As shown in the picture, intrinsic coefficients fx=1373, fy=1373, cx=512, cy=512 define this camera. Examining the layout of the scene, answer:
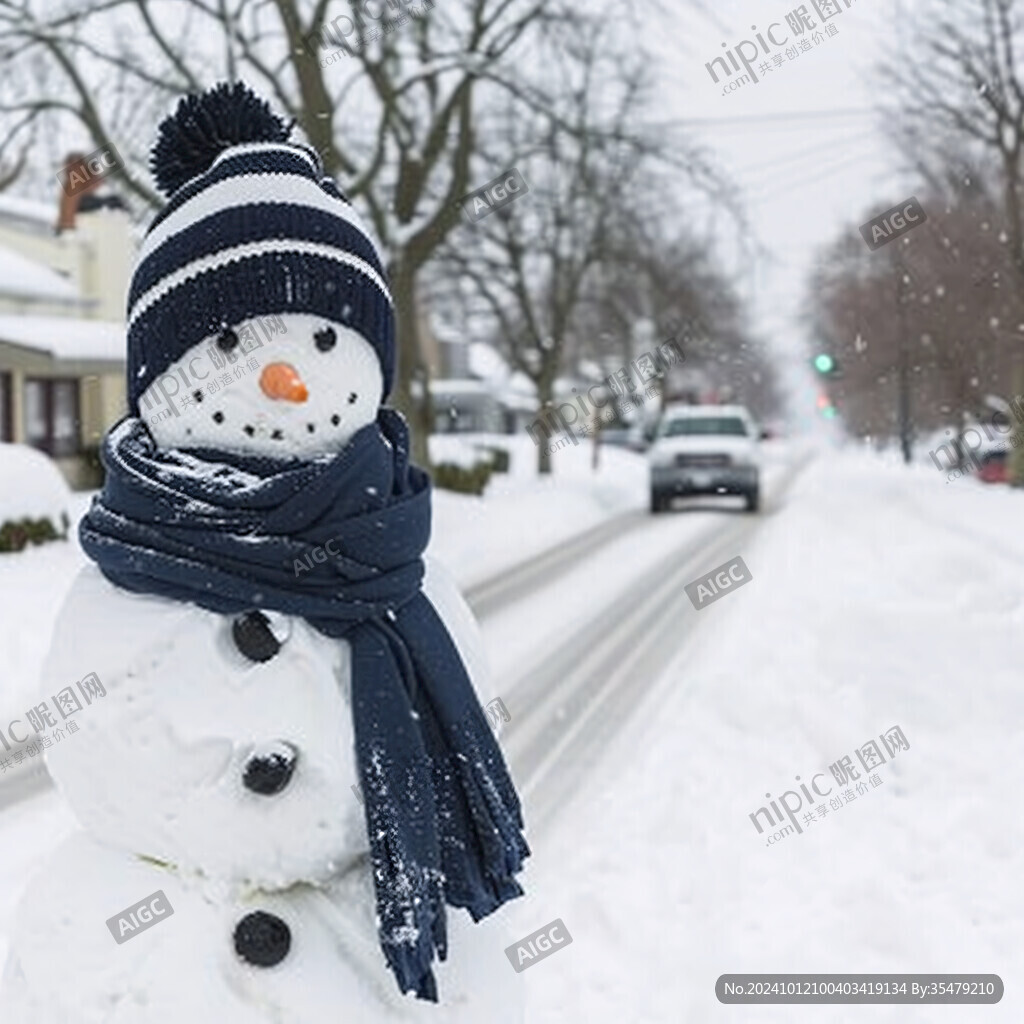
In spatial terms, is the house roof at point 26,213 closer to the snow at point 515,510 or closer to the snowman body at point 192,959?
the snow at point 515,510

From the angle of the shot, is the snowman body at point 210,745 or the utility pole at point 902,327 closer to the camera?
the snowman body at point 210,745

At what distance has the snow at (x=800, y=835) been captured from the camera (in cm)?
446

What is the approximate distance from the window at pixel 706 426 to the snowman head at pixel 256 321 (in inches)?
916

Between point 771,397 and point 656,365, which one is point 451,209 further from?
point 771,397

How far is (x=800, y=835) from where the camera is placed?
5.73 metres

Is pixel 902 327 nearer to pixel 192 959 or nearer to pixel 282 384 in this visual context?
pixel 282 384

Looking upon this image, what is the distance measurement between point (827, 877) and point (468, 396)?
59369 mm

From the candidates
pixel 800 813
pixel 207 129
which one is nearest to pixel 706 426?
pixel 800 813

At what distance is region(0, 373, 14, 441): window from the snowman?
23.5m

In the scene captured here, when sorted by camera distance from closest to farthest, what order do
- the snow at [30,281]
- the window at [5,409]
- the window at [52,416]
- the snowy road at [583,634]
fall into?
the snowy road at [583,634]
the window at [5,409]
the snow at [30,281]
the window at [52,416]

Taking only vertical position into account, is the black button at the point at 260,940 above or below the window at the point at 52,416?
above

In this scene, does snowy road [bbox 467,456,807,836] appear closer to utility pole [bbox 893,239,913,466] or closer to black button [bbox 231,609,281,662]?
black button [bbox 231,609,281,662]

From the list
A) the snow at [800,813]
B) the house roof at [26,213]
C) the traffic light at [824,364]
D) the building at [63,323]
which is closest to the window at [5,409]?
the building at [63,323]

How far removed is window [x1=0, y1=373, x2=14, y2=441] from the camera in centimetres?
2433
